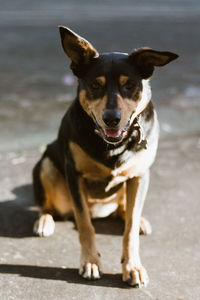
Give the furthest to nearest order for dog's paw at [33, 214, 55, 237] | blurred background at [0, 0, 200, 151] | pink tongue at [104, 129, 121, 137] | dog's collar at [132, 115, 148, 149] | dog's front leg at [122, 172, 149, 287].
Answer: blurred background at [0, 0, 200, 151] < dog's paw at [33, 214, 55, 237] < dog's collar at [132, 115, 148, 149] < dog's front leg at [122, 172, 149, 287] < pink tongue at [104, 129, 121, 137]

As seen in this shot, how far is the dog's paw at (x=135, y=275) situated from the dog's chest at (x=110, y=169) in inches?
23.4

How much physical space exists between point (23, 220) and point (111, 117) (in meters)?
1.56

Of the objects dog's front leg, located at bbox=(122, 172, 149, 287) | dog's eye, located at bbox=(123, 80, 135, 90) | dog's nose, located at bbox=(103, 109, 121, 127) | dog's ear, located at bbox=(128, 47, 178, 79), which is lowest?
dog's front leg, located at bbox=(122, 172, 149, 287)

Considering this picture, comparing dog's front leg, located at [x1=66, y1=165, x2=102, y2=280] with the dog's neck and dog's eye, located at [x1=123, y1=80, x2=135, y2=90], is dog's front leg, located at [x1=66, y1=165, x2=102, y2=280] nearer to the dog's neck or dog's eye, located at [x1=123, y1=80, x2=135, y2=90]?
the dog's neck

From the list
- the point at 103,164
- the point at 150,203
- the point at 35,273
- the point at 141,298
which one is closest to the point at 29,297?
the point at 35,273

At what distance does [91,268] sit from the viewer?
3.23m

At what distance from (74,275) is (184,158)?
7.95ft

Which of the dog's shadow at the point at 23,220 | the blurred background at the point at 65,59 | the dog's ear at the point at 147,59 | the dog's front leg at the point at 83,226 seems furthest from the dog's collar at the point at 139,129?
the blurred background at the point at 65,59

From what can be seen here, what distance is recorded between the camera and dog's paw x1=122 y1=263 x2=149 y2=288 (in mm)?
3141

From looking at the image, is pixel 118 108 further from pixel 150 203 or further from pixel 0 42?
pixel 0 42

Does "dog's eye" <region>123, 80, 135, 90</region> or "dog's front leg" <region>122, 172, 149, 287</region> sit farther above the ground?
"dog's eye" <region>123, 80, 135, 90</region>

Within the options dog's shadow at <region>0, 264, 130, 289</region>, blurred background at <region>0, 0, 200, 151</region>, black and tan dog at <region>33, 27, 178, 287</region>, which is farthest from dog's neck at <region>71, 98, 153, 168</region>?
blurred background at <region>0, 0, 200, 151</region>

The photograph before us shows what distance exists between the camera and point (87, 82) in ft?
10.4

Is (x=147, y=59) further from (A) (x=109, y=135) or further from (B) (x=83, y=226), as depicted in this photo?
(B) (x=83, y=226)
